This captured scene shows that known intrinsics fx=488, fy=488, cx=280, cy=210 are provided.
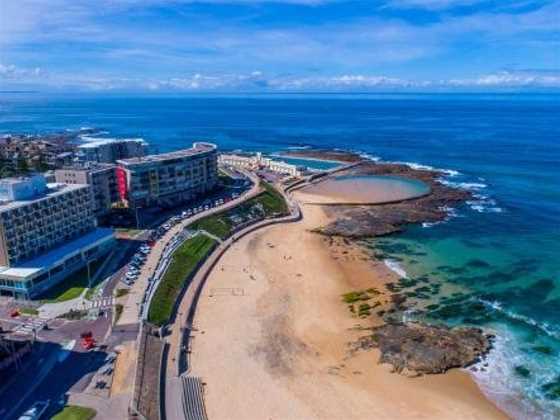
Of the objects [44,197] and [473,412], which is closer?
[473,412]

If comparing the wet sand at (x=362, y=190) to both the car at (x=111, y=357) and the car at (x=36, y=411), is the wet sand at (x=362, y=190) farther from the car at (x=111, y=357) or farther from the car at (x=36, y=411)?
the car at (x=36, y=411)

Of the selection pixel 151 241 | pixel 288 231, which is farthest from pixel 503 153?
pixel 151 241

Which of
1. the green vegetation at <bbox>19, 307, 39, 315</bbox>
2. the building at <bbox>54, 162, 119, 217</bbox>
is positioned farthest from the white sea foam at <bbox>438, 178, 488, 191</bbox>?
the green vegetation at <bbox>19, 307, 39, 315</bbox>

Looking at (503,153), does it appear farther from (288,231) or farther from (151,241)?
(151,241)

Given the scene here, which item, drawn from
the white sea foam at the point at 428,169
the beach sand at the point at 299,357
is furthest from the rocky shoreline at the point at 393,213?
the beach sand at the point at 299,357

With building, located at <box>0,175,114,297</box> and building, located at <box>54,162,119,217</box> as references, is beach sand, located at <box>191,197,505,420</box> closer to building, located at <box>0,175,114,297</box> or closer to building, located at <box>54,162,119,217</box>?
building, located at <box>0,175,114,297</box>

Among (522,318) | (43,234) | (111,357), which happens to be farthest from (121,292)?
(522,318)
